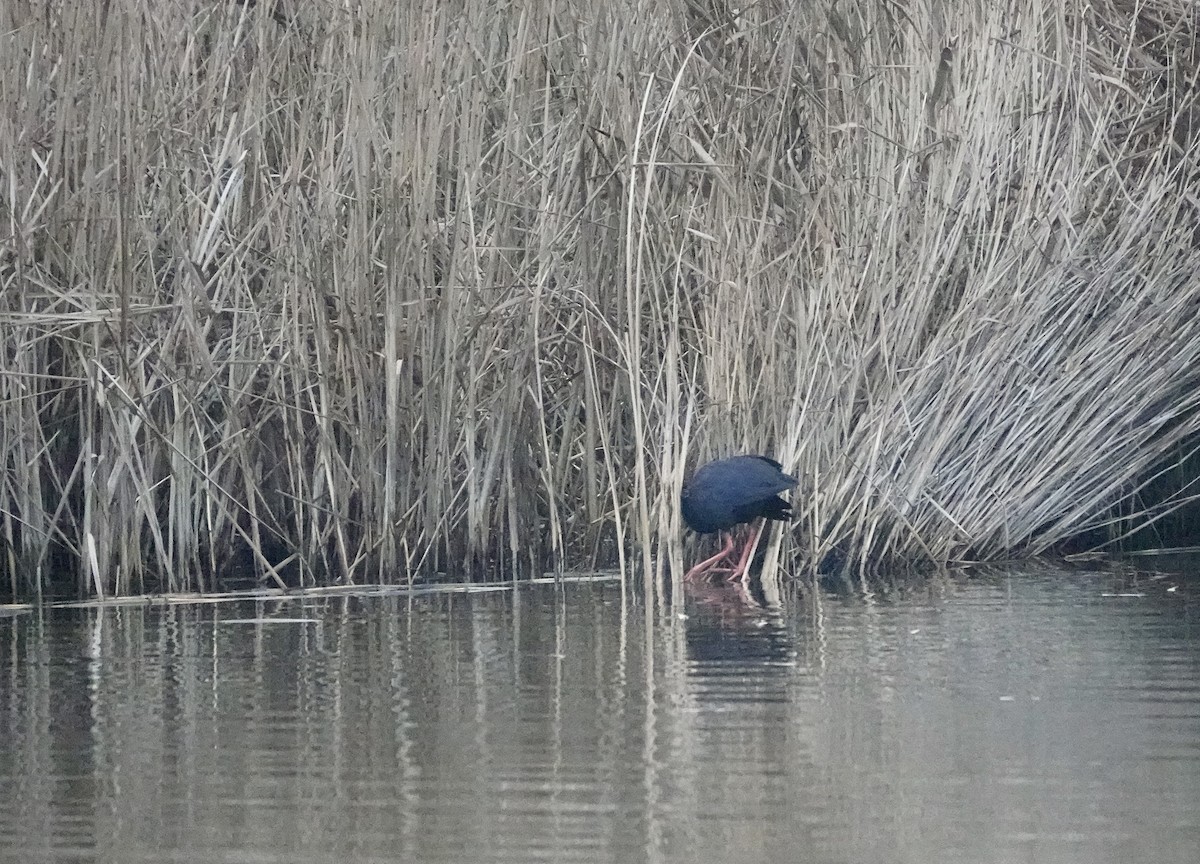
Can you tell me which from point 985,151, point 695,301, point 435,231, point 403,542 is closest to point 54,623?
point 403,542

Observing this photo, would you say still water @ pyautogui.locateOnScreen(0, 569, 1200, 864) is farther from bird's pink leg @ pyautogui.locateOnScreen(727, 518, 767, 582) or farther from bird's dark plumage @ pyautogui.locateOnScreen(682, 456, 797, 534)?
bird's pink leg @ pyautogui.locateOnScreen(727, 518, 767, 582)

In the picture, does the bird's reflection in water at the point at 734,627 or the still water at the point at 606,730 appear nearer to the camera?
the still water at the point at 606,730

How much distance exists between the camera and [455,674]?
17.5 ft

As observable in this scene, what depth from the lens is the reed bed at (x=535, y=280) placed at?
22.4 ft

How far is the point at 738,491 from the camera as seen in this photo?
6.82 metres

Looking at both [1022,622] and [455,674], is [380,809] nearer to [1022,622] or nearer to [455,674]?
[455,674]

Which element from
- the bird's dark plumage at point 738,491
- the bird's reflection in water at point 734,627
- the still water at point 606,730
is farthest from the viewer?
the bird's dark plumage at point 738,491

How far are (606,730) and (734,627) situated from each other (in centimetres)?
170

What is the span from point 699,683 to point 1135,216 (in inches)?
134

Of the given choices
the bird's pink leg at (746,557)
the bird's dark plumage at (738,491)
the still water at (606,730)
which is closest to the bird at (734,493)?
the bird's dark plumage at (738,491)

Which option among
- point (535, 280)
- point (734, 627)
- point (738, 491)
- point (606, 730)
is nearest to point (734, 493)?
point (738, 491)

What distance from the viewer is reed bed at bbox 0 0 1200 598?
22.4 feet

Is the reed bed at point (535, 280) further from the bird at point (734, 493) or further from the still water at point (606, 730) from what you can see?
the still water at point (606, 730)

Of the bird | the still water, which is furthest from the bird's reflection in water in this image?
the bird
